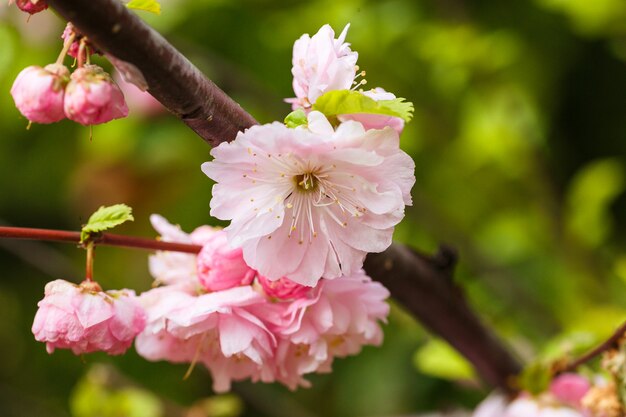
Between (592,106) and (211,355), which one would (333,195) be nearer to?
(211,355)

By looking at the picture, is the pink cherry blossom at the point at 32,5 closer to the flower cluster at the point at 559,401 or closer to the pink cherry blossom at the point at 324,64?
the pink cherry blossom at the point at 324,64

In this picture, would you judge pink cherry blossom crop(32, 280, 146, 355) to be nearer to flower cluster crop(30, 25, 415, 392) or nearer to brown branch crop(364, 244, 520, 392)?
flower cluster crop(30, 25, 415, 392)

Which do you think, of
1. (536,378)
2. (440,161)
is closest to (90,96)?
(536,378)

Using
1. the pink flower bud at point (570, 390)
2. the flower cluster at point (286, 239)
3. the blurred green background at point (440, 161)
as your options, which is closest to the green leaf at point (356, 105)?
the flower cluster at point (286, 239)

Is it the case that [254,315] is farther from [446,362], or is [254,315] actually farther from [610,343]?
[446,362]

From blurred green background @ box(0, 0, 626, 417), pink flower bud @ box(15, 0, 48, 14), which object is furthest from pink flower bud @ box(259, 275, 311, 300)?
A: blurred green background @ box(0, 0, 626, 417)

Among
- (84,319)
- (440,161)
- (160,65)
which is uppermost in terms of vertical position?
(440,161)

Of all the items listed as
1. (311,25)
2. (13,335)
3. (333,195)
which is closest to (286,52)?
(311,25)
